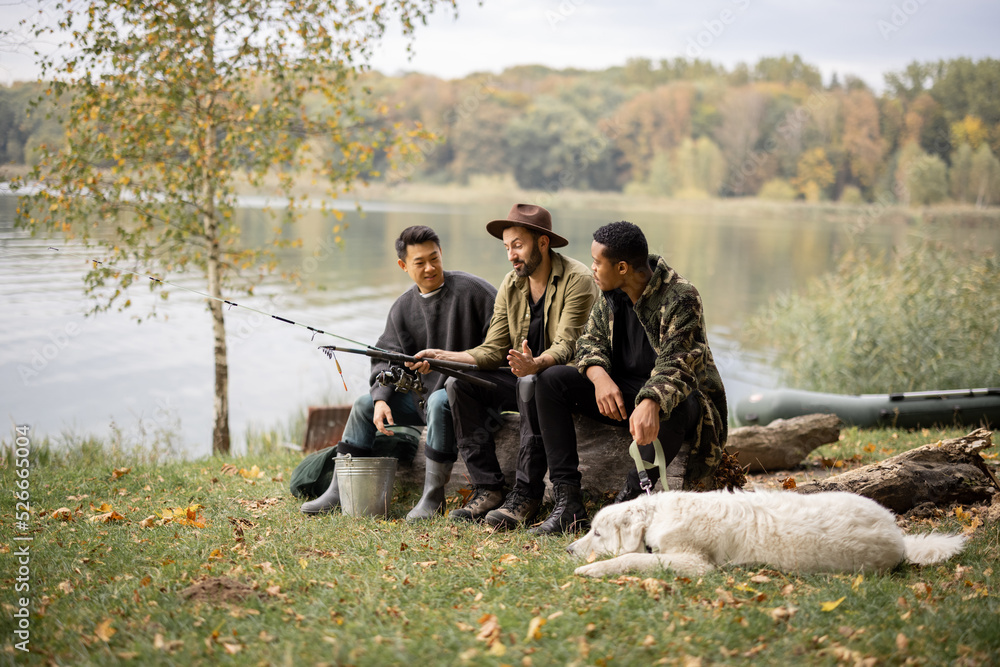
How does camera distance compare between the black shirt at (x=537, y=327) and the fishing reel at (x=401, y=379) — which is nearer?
the fishing reel at (x=401, y=379)

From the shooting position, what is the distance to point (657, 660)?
2609 millimetres

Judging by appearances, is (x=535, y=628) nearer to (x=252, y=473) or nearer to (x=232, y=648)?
(x=232, y=648)

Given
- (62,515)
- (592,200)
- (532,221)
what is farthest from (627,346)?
(592,200)

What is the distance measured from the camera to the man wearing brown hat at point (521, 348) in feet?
14.9

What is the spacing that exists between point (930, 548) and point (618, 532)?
1485mm

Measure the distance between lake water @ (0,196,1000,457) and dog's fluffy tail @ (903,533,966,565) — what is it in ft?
15.8

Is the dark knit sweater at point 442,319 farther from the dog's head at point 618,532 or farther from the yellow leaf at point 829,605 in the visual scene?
the yellow leaf at point 829,605

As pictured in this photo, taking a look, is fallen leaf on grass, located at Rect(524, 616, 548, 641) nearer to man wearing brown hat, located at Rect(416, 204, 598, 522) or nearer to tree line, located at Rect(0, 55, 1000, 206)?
man wearing brown hat, located at Rect(416, 204, 598, 522)

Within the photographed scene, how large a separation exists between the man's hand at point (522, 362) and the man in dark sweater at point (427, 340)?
65 centimetres

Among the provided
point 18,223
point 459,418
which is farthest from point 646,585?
point 18,223

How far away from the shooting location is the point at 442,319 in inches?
209

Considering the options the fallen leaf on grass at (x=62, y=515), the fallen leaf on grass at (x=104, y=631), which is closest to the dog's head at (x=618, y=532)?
the fallen leaf on grass at (x=104, y=631)

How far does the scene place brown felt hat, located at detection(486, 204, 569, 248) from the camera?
4797mm

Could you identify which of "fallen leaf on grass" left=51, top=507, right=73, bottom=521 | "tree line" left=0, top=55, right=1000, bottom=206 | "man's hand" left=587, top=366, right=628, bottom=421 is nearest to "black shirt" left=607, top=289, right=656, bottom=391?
"man's hand" left=587, top=366, right=628, bottom=421
